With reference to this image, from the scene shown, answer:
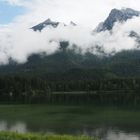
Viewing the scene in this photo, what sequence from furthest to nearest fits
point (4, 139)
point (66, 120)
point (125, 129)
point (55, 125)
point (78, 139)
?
1. point (66, 120)
2. point (55, 125)
3. point (125, 129)
4. point (78, 139)
5. point (4, 139)

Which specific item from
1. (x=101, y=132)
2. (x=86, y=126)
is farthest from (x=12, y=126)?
(x=101, y=132)

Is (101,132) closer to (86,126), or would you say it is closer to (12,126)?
(86,126)

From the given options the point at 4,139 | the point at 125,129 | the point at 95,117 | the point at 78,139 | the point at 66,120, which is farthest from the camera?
the point at 95,117

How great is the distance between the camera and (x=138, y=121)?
301ft

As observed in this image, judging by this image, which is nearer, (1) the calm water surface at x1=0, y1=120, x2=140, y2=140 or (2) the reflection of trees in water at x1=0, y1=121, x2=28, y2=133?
(1) the calm water surface at x1=0, y1=120, x2=140, y2=140

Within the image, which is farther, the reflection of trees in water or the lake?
the reflection of trees in water

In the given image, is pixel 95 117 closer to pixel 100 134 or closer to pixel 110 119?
pixel 110 119

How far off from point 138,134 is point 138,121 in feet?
60.4

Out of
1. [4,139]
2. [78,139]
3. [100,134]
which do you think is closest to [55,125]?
[100,134]

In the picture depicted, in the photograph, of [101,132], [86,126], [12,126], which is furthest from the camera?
[12,126]

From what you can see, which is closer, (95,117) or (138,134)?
(138,134)

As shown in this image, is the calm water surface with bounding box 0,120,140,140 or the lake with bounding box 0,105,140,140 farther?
the lake with bounding box 0,105,140,140

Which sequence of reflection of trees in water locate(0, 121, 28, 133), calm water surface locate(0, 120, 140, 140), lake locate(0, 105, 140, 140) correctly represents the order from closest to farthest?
calm water surface locate(0, 120, 140, 140) → lake locate(0, 105, 140, 140) → reflection of trees in water locate(0, 121, 28, 133)


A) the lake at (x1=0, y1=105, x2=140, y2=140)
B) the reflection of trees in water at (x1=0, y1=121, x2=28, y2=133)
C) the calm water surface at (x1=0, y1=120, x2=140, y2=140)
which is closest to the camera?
the calm water surface at (x1=0, y1=120, x2=140, y2=140)
